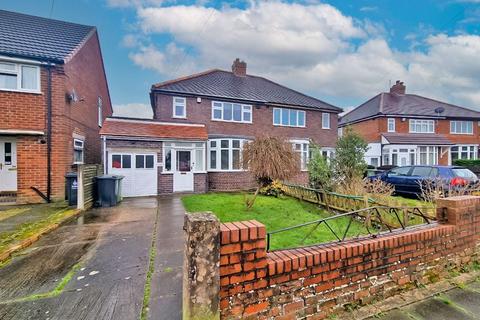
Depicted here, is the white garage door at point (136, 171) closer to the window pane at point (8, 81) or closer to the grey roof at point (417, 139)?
the window pane at point (8, 81)

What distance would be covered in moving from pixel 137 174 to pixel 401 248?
11.0 metres

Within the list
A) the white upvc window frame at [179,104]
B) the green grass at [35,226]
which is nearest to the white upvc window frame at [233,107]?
the white upvc window frame at [179,104]

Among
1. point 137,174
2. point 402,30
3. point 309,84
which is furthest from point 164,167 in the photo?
point 309,84

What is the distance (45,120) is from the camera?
898 cm

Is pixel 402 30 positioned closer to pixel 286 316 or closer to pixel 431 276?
pixel 431 276

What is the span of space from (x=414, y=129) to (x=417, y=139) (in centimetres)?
183

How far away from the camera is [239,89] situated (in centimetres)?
1728

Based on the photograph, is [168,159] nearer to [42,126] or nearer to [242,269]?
[42,126]

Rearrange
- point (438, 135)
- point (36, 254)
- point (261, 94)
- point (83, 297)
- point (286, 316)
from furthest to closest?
point (438, 135), point (261, 94), point (36, 254), point (83, 297), point (286, 316)

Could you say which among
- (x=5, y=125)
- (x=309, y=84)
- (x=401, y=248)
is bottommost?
(x=401, y=248)

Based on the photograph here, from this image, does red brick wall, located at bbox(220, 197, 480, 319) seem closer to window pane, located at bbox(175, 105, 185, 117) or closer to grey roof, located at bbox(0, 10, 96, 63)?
grey roof, located at bbox(0, 10, 96, 63)

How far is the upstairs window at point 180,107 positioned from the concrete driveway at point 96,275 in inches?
387

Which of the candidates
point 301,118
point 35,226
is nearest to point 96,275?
point 35,226

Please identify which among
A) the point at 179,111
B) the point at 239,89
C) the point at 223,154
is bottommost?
the point at 223,154
